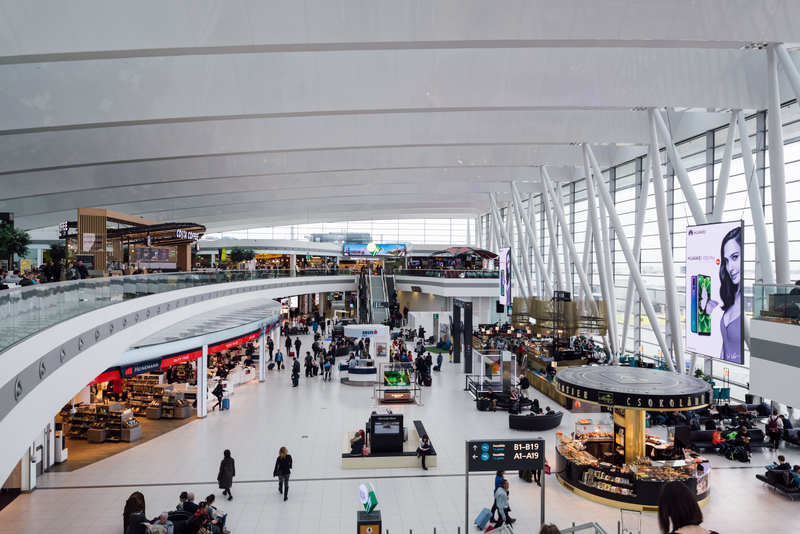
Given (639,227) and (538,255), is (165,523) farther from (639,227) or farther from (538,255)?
(538,255)

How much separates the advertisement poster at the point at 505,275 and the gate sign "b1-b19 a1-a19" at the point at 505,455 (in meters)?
19.3

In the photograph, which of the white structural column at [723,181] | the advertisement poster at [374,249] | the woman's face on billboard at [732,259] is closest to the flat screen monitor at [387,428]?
the woman's face on billboard at [732,259]

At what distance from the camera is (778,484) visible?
10562mm

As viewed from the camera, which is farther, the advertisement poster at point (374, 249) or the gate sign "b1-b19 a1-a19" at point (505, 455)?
the advertisement poster at point (374, 249)

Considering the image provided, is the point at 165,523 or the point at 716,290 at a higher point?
the point at 716,290

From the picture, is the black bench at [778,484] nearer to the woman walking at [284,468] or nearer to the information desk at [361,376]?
the woman walking at [284,468]

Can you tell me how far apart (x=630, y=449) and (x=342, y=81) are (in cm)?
1157

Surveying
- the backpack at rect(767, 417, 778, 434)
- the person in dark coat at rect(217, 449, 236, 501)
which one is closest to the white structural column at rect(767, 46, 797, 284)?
the backpack at rect(767, 417, 778, 434)

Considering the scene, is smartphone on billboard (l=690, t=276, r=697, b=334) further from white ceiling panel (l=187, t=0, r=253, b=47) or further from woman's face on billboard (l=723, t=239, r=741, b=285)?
white ceiling panel (l=187, t=0, r=253, b=47)

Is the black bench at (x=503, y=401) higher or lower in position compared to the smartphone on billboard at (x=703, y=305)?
lower

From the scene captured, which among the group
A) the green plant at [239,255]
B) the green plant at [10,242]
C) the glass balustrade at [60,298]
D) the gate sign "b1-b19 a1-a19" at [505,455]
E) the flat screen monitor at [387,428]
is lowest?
the flat screen monitor at [387,428]

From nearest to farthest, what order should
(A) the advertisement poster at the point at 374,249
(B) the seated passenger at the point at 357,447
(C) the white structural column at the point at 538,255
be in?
(B) the seated passenger at the point at 357,447
(C) the white structural column at the point at 538,255
(A) the advertisement poster at the point at 374,249

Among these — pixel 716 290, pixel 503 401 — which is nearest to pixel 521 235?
pixel 503 401

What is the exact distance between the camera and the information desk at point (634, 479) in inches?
393
